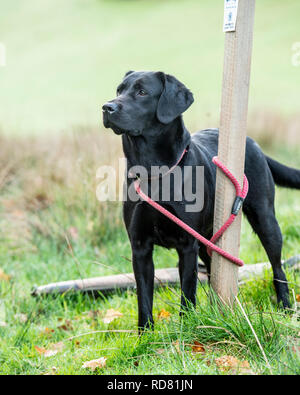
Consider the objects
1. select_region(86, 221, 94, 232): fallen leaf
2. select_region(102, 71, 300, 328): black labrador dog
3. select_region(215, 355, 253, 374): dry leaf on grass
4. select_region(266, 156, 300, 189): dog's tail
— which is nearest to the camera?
select_region(215, 355, 253, 374): dry leaf on grass

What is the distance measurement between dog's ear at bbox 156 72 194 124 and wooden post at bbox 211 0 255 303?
275 millimetres

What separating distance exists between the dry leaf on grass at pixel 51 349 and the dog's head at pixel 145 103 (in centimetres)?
134

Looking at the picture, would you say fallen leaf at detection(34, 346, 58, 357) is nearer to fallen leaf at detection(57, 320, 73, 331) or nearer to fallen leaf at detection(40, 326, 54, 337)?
fallen leaf at detection(40, 326, 54, 337)

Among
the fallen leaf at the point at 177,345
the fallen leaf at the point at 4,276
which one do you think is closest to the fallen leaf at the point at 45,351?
the fallen leaf at the point at 177,345

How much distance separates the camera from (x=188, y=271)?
2.66 metres

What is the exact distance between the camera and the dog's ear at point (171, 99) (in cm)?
261

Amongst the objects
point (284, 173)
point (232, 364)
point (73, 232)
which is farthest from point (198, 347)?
point (73, 232)

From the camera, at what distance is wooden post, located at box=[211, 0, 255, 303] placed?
2.32m

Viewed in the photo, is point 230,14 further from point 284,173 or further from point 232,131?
point 284,173

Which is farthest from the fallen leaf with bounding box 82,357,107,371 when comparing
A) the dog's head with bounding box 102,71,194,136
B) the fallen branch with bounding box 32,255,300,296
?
the dog's head with bounding box 102,71,194,136

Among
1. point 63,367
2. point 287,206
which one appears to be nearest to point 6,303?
point 63,367

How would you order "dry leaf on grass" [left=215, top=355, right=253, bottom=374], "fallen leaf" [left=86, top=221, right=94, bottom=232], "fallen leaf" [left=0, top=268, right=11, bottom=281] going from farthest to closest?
"fallen leaf" [left=86, top=221, right=94, bottom=232] < "fallen leaf" [left=0, top=268, right=11, bottom=281] < "dry leaf on grass" [left=215, top=355, right=253, bottom=374]

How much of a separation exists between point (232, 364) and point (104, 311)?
1.37m

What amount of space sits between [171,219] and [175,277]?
1.11m
